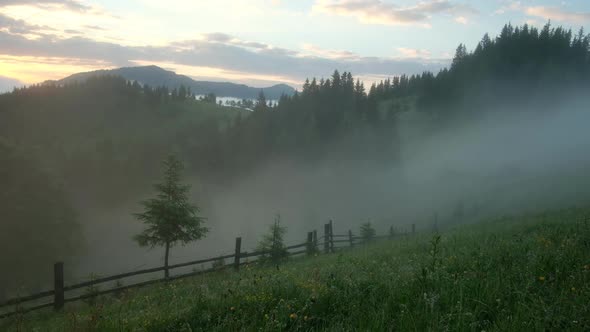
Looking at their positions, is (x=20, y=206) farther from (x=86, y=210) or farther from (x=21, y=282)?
(x=86, y=210)

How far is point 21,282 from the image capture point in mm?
29297

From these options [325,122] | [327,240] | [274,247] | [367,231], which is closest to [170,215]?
[274,247]

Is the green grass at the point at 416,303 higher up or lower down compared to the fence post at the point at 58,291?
higher up

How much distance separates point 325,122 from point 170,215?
90.3m

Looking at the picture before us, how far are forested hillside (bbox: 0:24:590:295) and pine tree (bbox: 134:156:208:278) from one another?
65.0 m

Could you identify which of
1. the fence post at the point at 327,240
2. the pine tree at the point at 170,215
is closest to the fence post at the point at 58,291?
the pine tree at the point at 170,215

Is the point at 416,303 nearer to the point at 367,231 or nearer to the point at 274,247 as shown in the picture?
the point at 274,247

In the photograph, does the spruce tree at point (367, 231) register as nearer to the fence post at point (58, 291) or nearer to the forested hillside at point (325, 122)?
the fence post at point (58, 291)

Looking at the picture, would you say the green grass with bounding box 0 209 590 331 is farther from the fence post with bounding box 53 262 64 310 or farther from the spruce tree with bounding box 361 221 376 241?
the spruce tree with bounding box 361 221 376 241

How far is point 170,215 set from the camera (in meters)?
20.9

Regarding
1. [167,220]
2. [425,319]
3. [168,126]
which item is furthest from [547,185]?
[168,126]

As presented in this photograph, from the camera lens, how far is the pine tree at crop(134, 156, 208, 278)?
2089 cm

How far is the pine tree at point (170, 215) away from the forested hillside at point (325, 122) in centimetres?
6495

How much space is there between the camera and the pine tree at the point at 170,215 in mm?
20891
